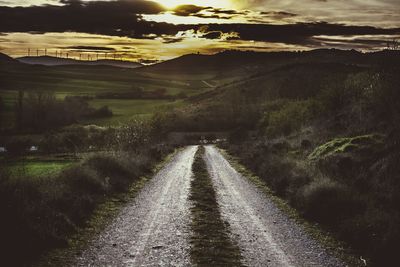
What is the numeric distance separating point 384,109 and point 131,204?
19376mm

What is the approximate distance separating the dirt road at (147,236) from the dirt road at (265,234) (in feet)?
5.48

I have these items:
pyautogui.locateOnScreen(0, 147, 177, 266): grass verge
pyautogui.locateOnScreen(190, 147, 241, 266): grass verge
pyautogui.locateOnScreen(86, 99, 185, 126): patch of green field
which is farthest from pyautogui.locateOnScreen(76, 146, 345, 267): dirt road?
pyautogui.locateOnScreen(86, 99, 185, 126): patch of green field

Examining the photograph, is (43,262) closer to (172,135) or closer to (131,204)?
(131,204)

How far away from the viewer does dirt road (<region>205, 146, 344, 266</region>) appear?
11.2m

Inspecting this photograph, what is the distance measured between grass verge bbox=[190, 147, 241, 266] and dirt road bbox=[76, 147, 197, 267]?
0.29m

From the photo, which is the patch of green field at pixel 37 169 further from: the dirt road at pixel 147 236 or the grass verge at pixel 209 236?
the grass verge at pixel 209 236

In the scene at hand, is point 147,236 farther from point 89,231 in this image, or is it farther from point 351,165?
point 351,165

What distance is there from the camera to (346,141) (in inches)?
1032

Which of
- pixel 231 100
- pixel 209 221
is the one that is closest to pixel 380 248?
pixel 209 221

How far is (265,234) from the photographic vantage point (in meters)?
13.9

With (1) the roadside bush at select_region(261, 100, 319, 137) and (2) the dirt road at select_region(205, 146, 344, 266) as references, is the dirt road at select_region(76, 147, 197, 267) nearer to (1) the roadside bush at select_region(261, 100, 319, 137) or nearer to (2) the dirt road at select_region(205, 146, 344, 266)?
(2) the dirt road at select_region(205, 146, 344, 266)

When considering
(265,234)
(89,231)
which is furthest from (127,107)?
(265,234)

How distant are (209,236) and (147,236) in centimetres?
188

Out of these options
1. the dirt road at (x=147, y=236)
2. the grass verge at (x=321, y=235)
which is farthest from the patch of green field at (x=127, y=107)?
the grass verge at (x=321, y=235)
